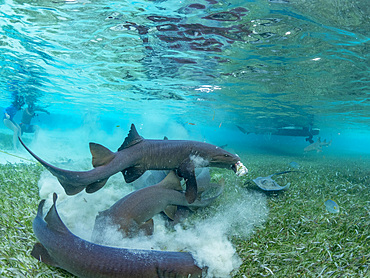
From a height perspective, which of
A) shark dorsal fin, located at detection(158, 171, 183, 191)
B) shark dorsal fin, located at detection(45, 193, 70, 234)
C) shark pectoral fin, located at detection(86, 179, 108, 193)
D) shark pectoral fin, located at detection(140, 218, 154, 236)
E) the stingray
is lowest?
the stingray

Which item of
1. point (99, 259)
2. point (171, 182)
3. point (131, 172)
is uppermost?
point (99, 259)

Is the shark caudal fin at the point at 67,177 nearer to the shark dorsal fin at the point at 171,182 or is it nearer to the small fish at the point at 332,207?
the shark dorsal fin at the point at 171,182

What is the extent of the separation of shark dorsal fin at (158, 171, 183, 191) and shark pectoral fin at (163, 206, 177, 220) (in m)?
0.43

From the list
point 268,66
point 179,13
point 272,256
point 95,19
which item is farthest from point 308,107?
point 272,256

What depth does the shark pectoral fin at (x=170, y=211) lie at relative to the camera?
491 centimetres

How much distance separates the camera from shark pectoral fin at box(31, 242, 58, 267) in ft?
10.1

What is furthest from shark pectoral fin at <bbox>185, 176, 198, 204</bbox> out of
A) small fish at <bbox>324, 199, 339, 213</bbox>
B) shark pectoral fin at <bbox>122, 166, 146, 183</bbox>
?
small fish at <bbox>324, 199, 339, 213</bbox>

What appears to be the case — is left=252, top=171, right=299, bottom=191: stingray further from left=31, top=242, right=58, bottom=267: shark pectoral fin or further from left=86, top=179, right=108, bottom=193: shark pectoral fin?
left=31, top=242, right=58, bottom=267: shark pectoral fin

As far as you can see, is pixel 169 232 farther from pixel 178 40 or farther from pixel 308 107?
pixel 308 107

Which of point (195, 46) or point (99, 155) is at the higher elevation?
point (195, 46)

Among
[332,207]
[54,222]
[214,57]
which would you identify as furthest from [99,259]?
[214,57]

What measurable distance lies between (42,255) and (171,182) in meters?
2.68

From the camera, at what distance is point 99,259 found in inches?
115

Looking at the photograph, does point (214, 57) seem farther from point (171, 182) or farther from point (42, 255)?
point (42, 255)
